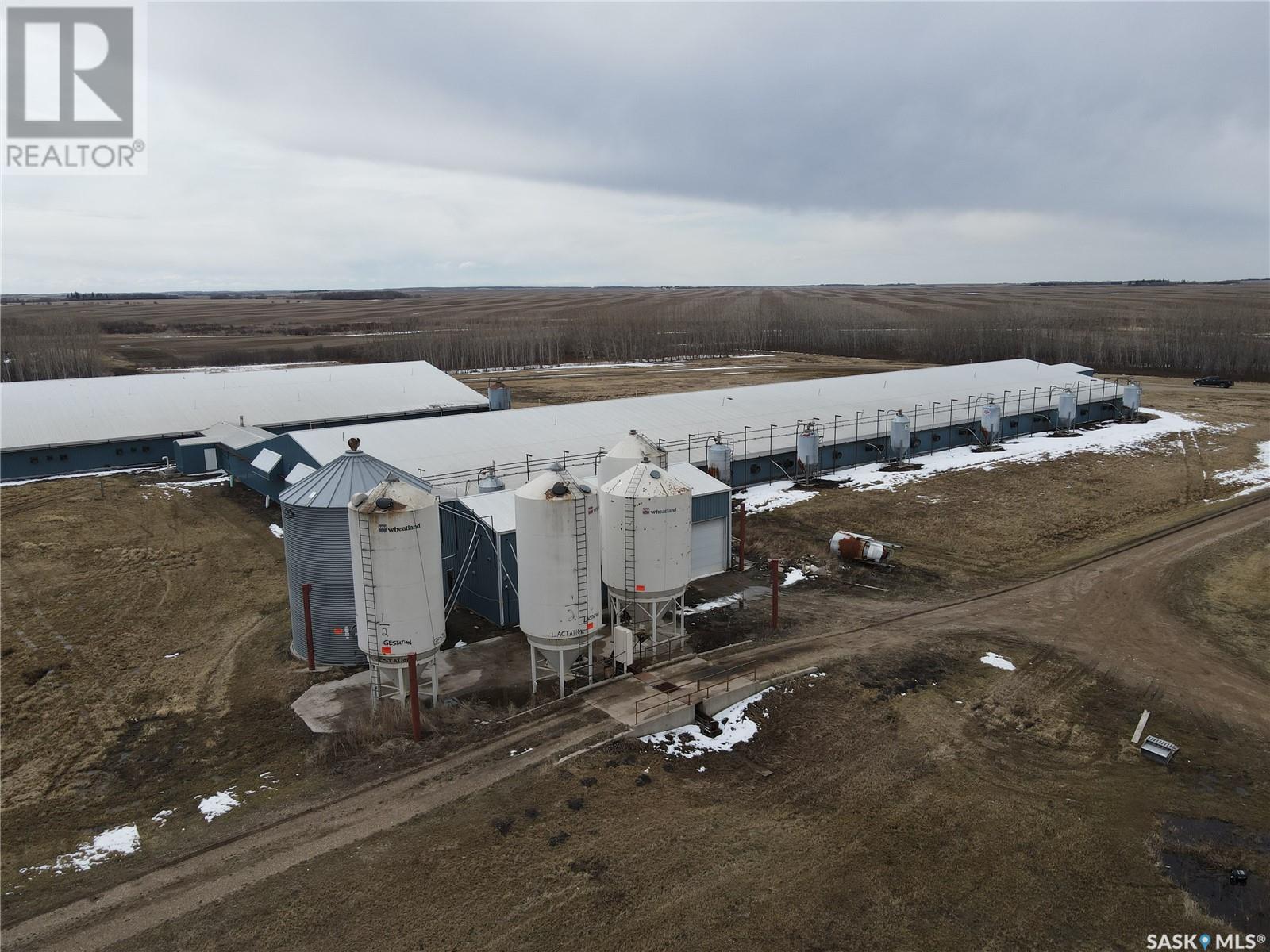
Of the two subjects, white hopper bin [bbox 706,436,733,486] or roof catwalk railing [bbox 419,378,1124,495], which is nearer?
roof catwalk railing [bbox 419,378,1124,495]

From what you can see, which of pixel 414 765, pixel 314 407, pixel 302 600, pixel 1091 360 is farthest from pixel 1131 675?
pixel 1091 360

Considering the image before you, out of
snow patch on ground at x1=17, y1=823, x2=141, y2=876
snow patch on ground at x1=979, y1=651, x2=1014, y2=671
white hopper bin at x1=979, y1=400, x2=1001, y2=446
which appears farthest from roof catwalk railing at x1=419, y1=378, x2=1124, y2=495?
snow patch on ground at x1=17, y1=823, x2=141, y2=876

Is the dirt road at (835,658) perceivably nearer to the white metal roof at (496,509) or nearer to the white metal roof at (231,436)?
the white metal roof at (496,509)

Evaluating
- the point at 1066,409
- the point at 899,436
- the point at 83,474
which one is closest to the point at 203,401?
the point at 83,474

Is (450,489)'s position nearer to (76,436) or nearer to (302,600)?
(302,600)

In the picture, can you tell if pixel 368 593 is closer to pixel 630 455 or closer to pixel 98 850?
pixel 98 850

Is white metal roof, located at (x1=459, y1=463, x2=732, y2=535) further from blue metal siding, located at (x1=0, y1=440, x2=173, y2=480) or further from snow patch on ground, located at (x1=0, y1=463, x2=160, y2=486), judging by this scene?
blue metal siding, located at (x1=0, y1=440, x2=173, y2=480)
